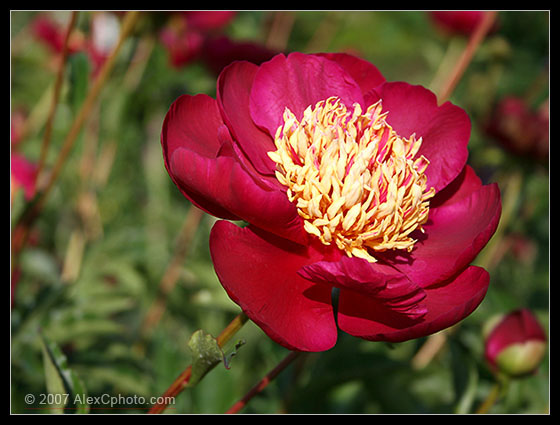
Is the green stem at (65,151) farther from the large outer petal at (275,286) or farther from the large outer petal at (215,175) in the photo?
the large outer petal at (275,286)

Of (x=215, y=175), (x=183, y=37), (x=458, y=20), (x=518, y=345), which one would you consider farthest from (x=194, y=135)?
(x=458, y=20)

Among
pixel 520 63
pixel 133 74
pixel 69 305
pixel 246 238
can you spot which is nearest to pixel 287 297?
pixel 246 238

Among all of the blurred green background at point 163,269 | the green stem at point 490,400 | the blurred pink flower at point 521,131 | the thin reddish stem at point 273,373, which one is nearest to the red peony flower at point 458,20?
the blurred green background at point 163,269

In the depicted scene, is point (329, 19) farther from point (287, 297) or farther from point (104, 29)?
point (287, 297)

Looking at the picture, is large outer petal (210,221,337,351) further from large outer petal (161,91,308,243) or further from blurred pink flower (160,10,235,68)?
blurred pink flower (160,10,235,68)

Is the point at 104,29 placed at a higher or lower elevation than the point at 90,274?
higher

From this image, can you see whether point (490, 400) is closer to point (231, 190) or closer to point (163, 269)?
point (231, 190)
